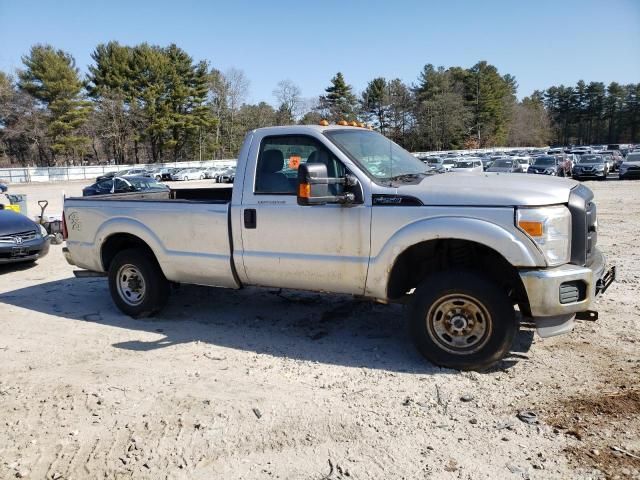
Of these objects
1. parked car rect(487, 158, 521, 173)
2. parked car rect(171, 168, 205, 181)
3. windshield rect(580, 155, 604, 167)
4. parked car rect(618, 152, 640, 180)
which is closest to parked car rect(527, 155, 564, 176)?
parked car rect(487, 158, 521, 173)

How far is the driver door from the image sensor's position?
177 inches

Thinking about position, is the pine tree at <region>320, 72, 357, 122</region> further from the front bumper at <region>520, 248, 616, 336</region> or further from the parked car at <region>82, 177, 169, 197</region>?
the front bumper at <region>520, 248, 616, 336</region>

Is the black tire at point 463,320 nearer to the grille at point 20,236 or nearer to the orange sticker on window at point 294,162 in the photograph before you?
the orange sticker on window at point 294,162

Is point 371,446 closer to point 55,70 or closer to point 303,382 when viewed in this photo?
point 303,382

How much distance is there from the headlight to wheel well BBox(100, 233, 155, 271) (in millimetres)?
4122

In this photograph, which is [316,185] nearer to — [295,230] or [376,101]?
[295,230]

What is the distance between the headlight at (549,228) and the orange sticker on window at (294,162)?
2028mm

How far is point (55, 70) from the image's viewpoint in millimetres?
58688

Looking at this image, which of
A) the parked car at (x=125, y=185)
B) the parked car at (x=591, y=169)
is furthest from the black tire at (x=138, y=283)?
the parked car at (x=591, y=169)

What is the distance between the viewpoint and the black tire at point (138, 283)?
5.77m

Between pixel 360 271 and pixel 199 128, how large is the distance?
72726mm

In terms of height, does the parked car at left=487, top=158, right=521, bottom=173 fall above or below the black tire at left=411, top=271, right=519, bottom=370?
above

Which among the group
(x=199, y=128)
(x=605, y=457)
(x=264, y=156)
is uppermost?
(x=199, y=128)

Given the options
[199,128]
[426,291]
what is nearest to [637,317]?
[426,291]
